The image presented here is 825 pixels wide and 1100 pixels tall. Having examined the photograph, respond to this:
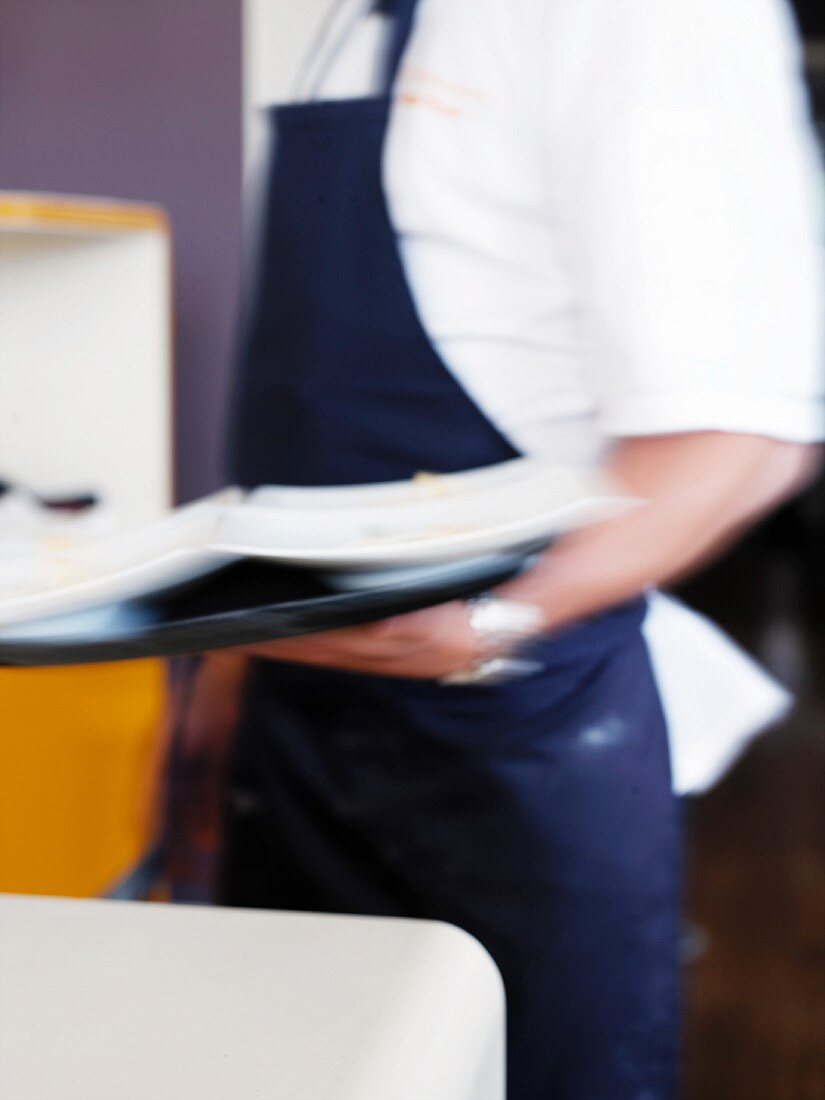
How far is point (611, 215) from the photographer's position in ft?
2.66

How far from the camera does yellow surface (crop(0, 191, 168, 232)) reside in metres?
0.97

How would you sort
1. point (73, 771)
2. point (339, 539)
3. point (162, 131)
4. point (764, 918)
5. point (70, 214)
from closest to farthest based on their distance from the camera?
point (339, 539) < point (70, 214) < point (73, 771) < point (162, 131) < point (764, 918)

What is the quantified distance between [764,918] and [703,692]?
6.29ft

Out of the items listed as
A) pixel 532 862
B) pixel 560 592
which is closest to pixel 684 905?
pixel 532 862

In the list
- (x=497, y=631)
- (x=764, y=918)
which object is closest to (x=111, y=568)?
(x=497, y=631)

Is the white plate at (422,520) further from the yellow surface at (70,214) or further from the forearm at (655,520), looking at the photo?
the yellow surface at (70,214)

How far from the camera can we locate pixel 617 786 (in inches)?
38.4

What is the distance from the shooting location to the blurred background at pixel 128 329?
0.88 meters

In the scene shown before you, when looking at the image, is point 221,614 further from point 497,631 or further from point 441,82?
point 441,82

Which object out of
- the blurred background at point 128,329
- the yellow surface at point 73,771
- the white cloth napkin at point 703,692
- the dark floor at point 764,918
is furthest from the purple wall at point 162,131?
the dark floor at point 764,918

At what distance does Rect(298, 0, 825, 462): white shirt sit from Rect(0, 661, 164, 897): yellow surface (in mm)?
465

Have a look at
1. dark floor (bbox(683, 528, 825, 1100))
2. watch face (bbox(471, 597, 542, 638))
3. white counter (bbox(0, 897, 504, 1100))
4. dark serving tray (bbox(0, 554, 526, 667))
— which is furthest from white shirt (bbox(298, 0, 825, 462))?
dark floor (bbox(683, 528, 825, 1100))

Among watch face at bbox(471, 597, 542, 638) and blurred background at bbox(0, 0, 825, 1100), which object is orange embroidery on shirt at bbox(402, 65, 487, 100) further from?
watch face at bbox(471, 597, 542, 638)

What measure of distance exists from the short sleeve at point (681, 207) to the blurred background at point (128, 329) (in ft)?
1.08
